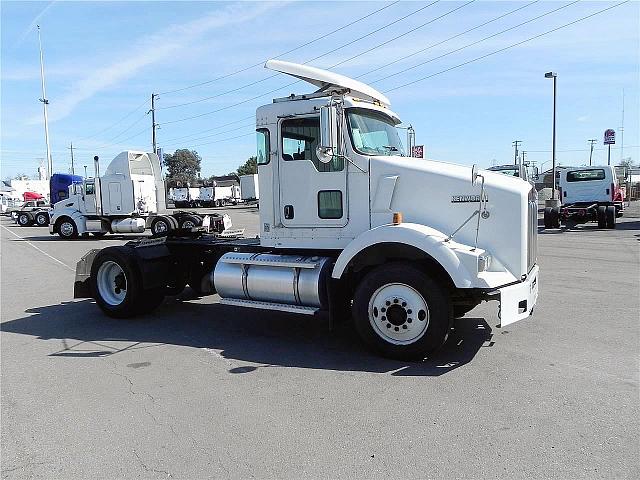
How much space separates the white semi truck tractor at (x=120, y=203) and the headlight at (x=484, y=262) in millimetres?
18009

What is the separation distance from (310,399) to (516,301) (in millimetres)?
2409

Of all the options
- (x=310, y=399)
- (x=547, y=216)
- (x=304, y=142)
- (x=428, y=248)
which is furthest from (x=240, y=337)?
(x=547, y=216)

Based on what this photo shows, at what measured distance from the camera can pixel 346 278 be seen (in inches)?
243

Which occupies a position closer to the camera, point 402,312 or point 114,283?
point 402,312

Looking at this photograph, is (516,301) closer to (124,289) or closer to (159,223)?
(124,289)

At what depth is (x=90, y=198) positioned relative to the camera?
23578 mm

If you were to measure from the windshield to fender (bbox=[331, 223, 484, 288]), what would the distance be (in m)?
1.11

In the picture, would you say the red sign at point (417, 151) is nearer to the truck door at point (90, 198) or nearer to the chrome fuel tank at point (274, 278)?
the chrome fuel tank at point (274, 278)

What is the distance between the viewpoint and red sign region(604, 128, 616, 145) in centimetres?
5009

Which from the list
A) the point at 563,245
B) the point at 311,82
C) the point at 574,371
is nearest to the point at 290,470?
the point at 574,371

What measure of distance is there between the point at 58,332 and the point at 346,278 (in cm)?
416

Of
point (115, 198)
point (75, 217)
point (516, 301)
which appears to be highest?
point (115, 198)

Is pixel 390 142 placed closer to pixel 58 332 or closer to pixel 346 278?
pixel 346 278

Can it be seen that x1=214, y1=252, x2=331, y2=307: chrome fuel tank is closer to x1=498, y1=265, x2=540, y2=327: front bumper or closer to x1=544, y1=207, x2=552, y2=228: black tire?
x1=498, y1=265, x2=540, y2=327: front bumper
